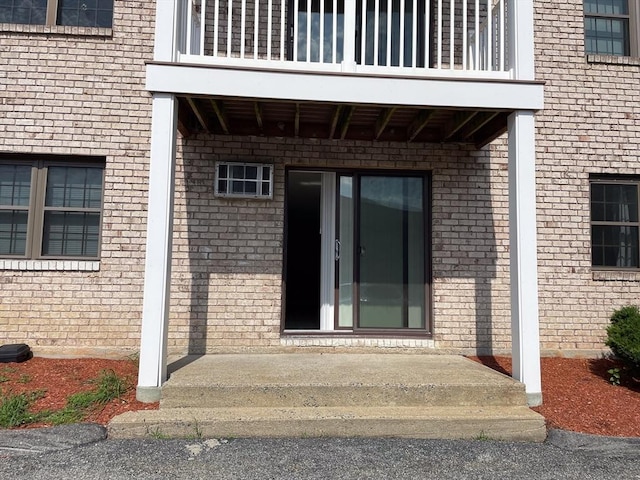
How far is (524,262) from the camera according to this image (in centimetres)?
425

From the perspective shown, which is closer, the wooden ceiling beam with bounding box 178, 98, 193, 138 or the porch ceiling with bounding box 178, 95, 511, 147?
the porch ceiling with bounding box 178, 95, 511, 147

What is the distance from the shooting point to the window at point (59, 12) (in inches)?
221

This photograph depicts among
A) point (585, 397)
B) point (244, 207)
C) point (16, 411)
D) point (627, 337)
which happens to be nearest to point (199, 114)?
point (244, 207)

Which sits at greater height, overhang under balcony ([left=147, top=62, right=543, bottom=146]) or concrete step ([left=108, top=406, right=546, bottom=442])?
overhang under balcony ([left=147, top=62, right=543, bottom=146])

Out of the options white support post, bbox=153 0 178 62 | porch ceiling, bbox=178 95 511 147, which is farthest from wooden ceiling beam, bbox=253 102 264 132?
white support post, bbox=153 0 178 62

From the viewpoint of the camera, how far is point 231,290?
5.43m

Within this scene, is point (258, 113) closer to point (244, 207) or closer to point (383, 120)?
point (244, 207)

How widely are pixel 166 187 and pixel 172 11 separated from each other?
5.30 feet

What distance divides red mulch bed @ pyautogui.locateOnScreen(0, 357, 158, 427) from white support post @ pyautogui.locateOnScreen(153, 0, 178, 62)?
3060 mm

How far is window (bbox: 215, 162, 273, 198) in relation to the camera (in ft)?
17.8

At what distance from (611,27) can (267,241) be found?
545 centimetres

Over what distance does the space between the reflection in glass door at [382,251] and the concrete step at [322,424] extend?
198cm

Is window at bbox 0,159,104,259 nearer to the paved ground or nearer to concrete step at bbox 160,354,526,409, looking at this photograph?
concrete step at bbox 160,354,526,409

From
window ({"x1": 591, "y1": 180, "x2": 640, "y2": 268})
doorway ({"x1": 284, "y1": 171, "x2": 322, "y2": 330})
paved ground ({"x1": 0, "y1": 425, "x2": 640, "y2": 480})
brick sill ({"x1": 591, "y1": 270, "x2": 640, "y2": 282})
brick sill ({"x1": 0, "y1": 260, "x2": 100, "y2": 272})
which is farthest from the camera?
doorway ({"x1": 284, "y1": 171, "x2": 322, "y2": 330})
